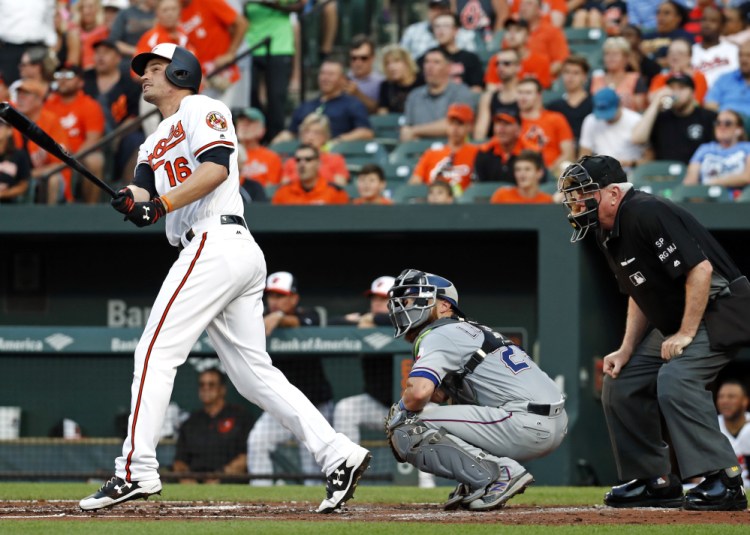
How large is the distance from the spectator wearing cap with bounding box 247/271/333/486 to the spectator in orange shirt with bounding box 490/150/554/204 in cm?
169

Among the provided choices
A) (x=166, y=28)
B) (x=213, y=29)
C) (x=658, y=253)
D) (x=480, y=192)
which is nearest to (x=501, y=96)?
(x=480, y=192)

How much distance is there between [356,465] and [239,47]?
762cm

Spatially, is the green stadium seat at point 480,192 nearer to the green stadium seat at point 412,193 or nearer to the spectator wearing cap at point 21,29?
the green stadium seat at point 412,193

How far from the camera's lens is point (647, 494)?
6066 mm

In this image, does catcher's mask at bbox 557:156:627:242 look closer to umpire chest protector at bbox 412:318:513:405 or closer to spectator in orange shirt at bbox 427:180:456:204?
umpire chest protector at bbox 412:318:513:405

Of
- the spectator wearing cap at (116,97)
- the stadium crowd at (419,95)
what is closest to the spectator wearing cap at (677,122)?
the stadium crowd at (419,95)

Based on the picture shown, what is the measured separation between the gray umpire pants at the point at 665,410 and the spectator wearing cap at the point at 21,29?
8179mm

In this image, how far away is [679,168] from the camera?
10.2 m

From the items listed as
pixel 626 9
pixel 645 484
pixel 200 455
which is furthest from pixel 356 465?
pixel 626 9

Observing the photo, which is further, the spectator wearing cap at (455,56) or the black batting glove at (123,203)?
the spectator wearing cap at (455,56)

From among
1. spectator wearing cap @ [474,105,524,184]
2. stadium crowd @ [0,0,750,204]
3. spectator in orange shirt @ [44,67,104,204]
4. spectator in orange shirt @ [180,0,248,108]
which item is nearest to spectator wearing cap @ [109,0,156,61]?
stadium crowd @ [0,0,750,204]

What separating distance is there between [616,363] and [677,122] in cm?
494

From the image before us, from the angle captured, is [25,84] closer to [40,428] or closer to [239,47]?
[239,47]

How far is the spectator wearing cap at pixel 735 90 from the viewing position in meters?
11.1
